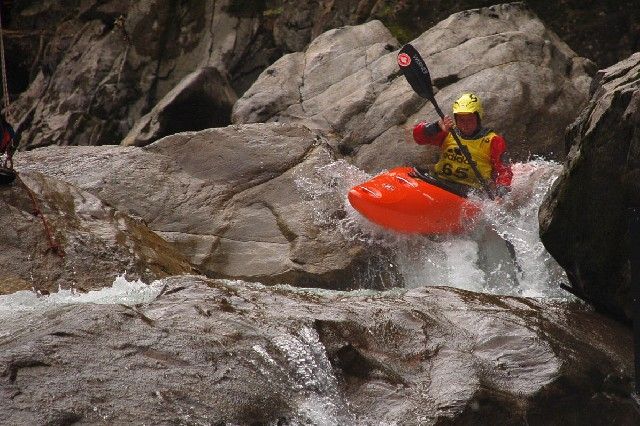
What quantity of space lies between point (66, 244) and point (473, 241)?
3.29 metres

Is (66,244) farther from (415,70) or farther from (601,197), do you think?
(415,70)

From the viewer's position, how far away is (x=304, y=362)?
3.77 metres

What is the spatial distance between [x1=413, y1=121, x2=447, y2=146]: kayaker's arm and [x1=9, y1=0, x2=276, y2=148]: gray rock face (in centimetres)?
459

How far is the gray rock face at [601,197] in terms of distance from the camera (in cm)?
441

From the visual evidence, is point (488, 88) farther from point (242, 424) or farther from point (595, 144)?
point (242, 424)

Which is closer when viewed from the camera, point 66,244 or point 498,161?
point 66,244

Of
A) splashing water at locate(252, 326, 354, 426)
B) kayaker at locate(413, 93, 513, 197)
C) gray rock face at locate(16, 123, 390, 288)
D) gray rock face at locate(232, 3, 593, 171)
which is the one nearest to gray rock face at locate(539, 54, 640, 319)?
splashing water at locate(252, 326, 354, 426)

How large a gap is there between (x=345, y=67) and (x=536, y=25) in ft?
6.80

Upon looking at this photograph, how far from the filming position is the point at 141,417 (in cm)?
321

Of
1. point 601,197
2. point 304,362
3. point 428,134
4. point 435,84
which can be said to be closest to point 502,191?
point 428,134

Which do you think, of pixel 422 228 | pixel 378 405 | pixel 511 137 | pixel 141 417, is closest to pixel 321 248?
pixel 422 228

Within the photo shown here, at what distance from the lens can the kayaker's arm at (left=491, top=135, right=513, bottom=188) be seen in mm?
7516

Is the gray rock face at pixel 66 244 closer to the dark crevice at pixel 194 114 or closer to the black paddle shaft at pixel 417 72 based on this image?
the black paddle shaft at pixel 417 72

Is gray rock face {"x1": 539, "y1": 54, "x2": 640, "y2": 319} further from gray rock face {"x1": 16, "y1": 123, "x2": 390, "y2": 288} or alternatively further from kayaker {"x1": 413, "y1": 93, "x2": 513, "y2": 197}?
kayaker {"x1": 413, "y1": 93, "x2": 513, "y2": 197}
